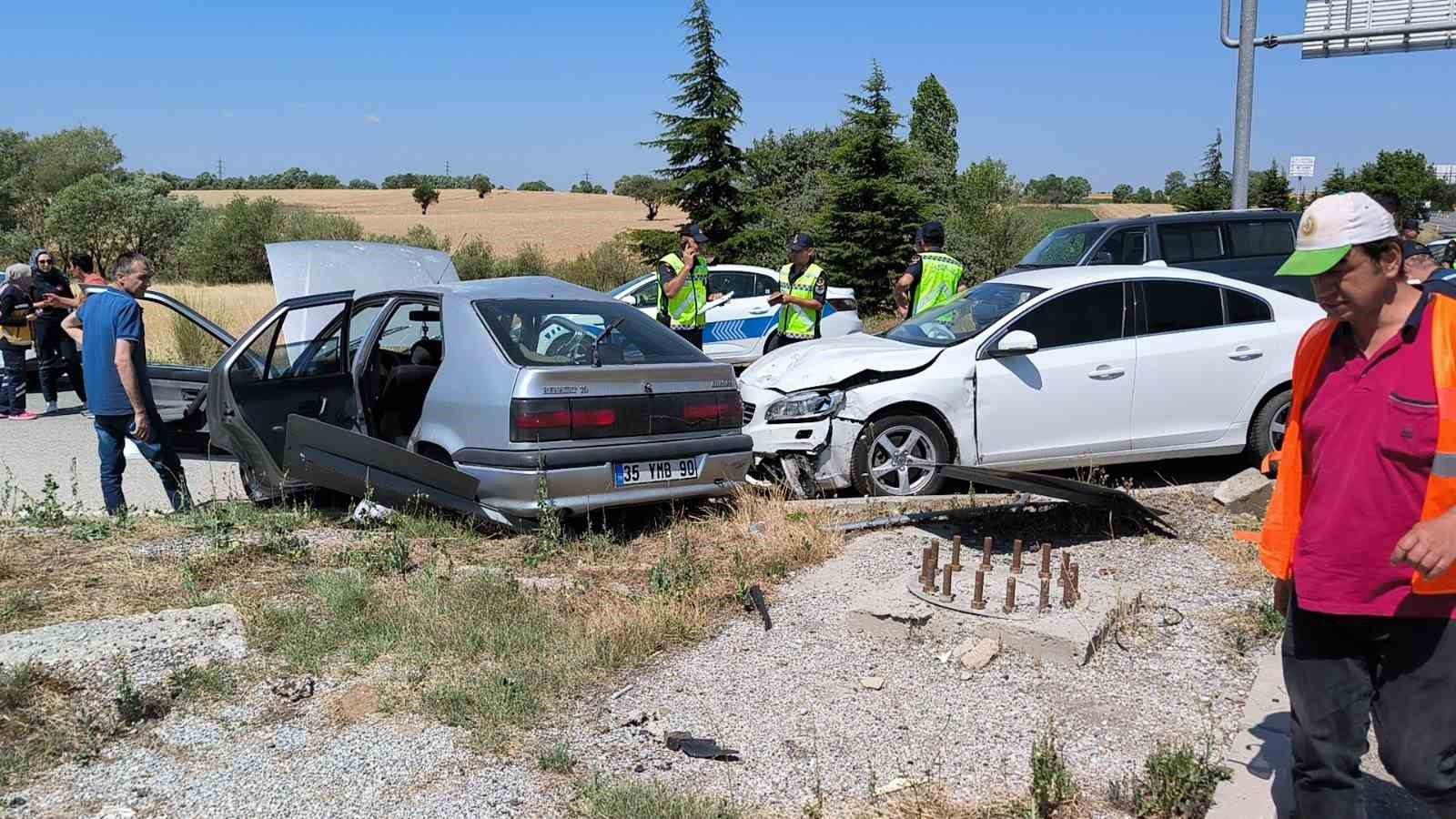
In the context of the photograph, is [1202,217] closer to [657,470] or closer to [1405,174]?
[657,470]

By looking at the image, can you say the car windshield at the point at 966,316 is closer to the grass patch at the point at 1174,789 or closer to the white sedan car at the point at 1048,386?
the white sedan car at the point at 1048,386

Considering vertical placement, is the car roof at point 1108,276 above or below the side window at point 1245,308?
above

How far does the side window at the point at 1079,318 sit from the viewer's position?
7668 mm

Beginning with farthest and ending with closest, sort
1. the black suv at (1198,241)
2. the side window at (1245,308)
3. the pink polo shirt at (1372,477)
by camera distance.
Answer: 1. the black suv at (1198,241)
2. the side window at (1245,308)
3. the pink polo shirt at (1372,477)

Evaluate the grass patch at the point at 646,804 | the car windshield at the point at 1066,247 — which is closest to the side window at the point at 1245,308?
the car windshield at the point at 1066,247

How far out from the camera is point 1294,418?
293 cm

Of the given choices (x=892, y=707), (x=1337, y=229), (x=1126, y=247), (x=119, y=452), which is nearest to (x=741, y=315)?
(x=1126, y=247)

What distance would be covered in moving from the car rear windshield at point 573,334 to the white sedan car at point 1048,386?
105 centimetres

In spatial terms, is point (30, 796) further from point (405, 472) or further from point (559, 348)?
point (559, 348)

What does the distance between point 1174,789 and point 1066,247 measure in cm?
1067

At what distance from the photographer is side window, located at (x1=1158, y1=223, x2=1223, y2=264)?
41.8ft

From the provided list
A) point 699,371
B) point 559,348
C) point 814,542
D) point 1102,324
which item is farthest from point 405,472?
point 1102,324

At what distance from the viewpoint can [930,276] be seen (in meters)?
9.45

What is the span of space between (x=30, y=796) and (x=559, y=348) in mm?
3484
